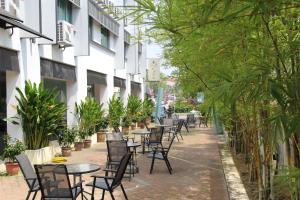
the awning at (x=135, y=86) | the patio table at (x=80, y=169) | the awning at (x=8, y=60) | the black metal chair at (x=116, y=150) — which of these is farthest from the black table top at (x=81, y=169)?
the awning at (x=135, y=86)

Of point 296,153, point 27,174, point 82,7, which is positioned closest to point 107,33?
point 82,7

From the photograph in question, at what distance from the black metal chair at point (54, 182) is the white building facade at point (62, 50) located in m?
2.05

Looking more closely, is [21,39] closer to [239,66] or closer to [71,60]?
[71,60]

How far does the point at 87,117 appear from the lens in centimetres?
1580

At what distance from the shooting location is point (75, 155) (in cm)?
1402

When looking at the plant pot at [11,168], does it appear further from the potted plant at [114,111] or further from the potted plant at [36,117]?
the potted plant at [114,111]

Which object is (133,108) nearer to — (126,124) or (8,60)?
(126,124)

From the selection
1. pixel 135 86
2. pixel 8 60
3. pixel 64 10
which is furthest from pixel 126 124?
pixel 8 60

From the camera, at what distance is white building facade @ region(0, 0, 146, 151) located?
1091 centimetres

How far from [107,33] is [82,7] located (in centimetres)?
635

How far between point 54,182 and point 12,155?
4.83m

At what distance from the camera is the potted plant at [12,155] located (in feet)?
32.8

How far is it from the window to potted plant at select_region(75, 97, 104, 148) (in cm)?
310

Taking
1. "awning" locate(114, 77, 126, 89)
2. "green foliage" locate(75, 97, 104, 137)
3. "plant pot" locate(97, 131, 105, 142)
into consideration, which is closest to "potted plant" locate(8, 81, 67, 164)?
"green foliage" locate(75, 97, 104, 137)
